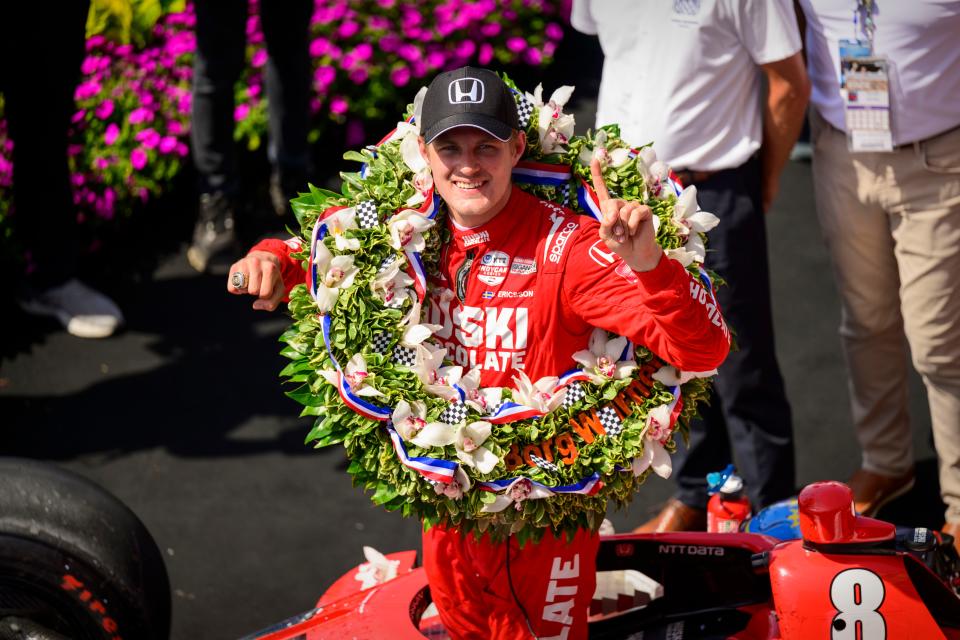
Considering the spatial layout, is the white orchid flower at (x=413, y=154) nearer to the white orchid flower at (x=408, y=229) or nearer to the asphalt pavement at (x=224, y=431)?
the white orchid flower at (x=408, y=229)

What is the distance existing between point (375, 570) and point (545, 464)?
1.08 meters

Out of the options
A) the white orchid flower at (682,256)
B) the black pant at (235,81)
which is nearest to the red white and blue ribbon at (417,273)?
the white orchid flower at (682,256)

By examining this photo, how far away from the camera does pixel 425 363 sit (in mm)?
3441

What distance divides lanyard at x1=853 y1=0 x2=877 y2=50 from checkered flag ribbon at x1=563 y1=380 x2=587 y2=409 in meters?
1.81

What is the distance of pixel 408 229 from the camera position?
138 inches

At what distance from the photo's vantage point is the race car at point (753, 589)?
317cm

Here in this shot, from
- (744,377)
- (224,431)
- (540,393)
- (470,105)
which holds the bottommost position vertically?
(224,431)

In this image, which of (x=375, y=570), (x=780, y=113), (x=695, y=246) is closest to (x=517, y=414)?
(x=695, y=246)

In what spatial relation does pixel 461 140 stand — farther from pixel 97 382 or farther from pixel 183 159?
pixel 183 159

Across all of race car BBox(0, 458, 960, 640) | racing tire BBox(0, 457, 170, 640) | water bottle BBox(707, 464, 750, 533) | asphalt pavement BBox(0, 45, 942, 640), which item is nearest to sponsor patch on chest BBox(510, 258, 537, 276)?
race car BBox(0, 458, 960, 640)

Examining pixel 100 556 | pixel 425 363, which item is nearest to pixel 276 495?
pixel 100 556

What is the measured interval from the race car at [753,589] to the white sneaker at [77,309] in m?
2.66

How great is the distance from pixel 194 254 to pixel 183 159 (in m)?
0.79

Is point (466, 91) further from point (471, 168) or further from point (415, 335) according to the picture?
point (415, 335)
